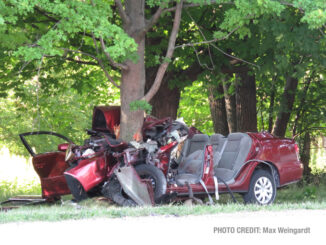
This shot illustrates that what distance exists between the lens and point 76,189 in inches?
418

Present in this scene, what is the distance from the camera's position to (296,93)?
20750 millimetres

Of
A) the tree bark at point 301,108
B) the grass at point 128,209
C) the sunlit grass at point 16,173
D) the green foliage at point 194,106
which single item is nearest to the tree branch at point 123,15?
the grass at point 128,209

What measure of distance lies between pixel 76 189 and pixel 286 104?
36.3ft

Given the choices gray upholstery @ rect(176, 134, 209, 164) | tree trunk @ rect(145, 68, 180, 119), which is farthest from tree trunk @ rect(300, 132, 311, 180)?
gray upholstery @ rect(176, 134, 209, 164)

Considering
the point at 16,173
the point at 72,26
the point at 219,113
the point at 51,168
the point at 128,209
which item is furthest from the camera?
the point at 16,173

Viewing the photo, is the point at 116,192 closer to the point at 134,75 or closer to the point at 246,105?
the point at 134,75

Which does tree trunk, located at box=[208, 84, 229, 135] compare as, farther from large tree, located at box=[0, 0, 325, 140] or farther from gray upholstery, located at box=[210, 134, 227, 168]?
gray upholstery, located at box=[210, 134, 227, 168]

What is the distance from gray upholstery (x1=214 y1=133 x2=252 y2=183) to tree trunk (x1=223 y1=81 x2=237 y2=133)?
29.9ft

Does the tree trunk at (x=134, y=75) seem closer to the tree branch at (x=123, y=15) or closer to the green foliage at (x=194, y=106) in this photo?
the tree branch at (x=123, y=15)

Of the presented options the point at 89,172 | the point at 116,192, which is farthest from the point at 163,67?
the point at 116,192

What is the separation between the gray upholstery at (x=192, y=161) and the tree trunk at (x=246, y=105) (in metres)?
8.47

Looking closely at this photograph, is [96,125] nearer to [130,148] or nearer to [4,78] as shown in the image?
[130,148]

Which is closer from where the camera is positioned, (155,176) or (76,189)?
(155,176)

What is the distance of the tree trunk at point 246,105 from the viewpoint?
20.3 metres
